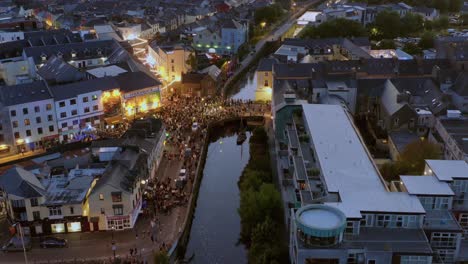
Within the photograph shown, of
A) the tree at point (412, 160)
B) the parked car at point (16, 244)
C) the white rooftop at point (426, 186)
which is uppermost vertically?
the white rooftop at point (426, 186)

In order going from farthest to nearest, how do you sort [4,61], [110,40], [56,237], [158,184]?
[110,40], [4,61], [158,184], [56,237]

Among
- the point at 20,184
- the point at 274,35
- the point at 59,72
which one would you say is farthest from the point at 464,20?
the point at 20,184

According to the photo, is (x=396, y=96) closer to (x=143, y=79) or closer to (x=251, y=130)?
(x=251, y=130)

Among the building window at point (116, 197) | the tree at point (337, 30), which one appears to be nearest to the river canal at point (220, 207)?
the building window at point (116, 197)

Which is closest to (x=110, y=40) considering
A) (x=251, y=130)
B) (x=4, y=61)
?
(x=4, y=61)

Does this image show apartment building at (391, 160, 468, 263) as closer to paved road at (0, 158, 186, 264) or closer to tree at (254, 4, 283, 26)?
paved road at (0, 158, 186, 264)

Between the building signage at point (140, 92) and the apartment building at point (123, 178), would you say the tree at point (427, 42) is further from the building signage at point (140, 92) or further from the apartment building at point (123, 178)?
the apartment building at point (123, 178)
